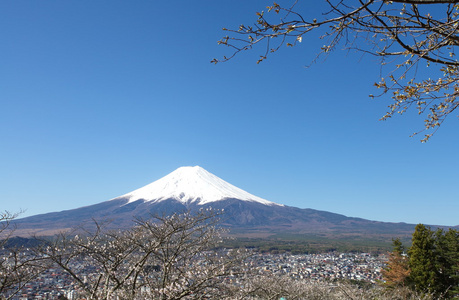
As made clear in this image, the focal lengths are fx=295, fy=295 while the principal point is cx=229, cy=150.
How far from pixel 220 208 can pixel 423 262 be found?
406 ft

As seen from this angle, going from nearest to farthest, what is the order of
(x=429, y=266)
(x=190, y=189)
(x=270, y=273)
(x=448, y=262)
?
(x=270, y=273) → (x=429, y=266) → (x=448, y=262) → (x=190, y=189)

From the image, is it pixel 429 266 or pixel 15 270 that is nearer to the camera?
pixel 15 270

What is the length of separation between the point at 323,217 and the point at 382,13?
186m

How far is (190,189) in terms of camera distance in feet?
562

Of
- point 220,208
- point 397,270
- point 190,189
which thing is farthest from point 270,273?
point 190,189

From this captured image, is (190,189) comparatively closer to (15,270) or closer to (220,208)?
(220,208)

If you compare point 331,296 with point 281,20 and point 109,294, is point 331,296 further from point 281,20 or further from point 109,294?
point 281,20

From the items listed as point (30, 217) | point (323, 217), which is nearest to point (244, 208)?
point (323, 217)

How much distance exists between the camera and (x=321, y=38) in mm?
2736

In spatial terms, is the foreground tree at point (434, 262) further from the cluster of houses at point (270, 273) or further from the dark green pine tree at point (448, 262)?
the cluster of houses at point (270, 273)

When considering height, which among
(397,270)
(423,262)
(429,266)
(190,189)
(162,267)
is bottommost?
(397,270)

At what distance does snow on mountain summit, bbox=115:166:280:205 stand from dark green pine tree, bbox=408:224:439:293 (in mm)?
140024

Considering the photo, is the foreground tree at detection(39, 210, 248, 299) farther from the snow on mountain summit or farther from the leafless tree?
the snow on mountain summit

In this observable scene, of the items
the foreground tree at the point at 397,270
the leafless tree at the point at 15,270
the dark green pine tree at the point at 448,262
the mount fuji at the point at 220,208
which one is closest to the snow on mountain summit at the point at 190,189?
the mount fuji at the point at 220,208
